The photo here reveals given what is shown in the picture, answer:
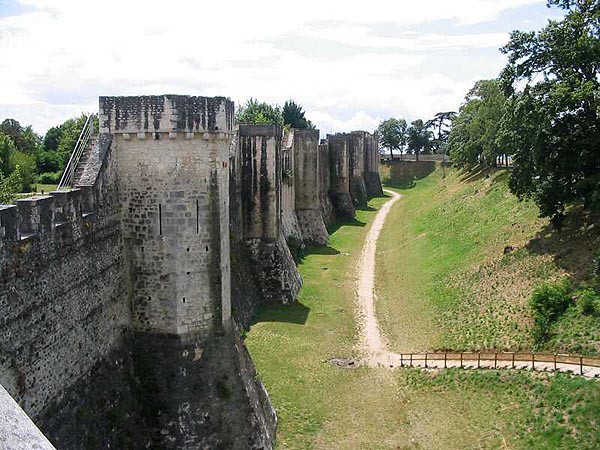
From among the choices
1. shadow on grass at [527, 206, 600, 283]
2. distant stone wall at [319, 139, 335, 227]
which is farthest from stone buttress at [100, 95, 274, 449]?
distant stone wall at [319, 139, 335, 227]

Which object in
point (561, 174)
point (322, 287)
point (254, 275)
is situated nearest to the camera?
point (561, 174)

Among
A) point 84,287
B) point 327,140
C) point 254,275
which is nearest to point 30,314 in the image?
point 84,287

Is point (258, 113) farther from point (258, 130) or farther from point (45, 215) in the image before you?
point (45, 215)

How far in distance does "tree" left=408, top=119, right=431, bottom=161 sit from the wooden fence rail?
301ft

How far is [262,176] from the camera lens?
3194 centimetres

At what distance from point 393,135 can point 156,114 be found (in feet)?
352

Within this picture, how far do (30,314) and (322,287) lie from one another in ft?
76.7

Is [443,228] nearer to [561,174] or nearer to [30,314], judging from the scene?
[561,174]

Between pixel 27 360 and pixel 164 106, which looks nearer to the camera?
pixel 27 360

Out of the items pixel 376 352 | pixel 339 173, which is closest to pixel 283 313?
pixel 376 352

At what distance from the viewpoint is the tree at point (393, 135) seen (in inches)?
4668

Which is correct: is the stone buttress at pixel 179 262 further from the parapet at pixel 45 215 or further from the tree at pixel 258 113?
the tree at pixel 258 113

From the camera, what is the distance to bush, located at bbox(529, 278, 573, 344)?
2355 centimetres

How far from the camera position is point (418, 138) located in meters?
114
